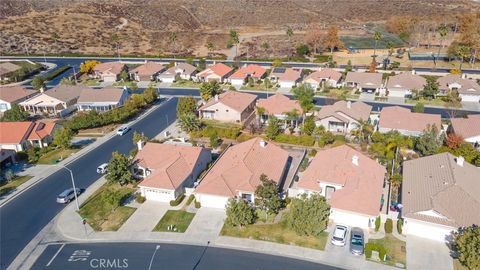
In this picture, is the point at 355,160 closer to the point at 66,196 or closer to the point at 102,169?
the point at 102,169

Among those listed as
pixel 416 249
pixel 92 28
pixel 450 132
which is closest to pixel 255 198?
pixel 416 249

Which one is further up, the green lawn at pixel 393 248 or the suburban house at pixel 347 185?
the suburban house at pixel 347 185

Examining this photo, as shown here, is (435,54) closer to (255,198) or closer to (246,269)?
(255,198)

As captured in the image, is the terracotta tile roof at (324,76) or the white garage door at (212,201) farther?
the terracotta tile roof at (324,76)

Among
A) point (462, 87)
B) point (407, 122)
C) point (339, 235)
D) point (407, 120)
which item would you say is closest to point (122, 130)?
point (339, 235)

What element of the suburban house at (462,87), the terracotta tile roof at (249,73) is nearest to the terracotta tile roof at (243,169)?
the terracotta tile roof at (249,73)

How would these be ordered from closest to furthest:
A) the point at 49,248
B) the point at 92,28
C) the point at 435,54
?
the point at 49,248, the point at 435,54, the point at 92,28

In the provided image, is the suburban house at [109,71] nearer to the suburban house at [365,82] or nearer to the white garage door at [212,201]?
the suburban house at [365,82]
